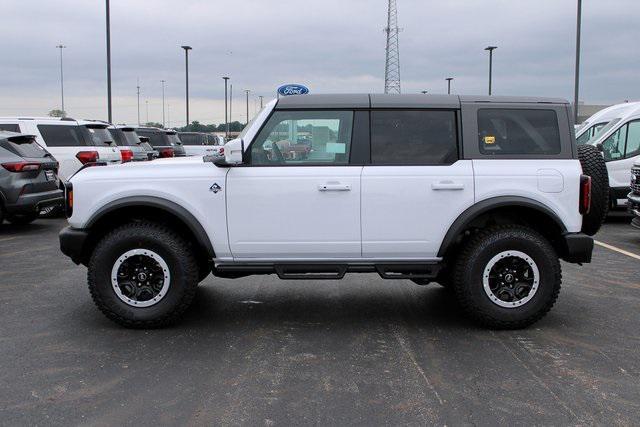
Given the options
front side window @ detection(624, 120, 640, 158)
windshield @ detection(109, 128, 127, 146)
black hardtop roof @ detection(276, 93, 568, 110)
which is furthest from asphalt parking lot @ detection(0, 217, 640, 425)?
windshield @ detection(109, 128, 127, 146)

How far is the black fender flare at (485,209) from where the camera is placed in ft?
17.3

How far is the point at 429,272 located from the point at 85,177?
119 inches

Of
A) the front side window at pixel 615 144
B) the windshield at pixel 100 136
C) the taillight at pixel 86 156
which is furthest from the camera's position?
the windshield at pixel 100 136

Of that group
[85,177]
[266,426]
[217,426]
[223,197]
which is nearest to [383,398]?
[266,426]

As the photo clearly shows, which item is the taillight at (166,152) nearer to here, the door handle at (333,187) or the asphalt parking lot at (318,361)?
the asphalt parking lot at (318,361)

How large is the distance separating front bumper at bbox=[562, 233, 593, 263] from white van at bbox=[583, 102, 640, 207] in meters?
7.93

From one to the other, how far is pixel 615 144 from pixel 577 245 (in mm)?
8644

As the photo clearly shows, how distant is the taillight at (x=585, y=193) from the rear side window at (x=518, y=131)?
0.32 metres

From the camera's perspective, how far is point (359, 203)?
5.28 meters

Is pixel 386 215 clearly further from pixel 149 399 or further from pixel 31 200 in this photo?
pixel 31 200

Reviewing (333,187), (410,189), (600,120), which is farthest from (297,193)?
(600,120)

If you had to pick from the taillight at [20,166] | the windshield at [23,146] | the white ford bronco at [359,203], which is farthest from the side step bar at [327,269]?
the windshield at [23,146]

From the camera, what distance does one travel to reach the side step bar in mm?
5348

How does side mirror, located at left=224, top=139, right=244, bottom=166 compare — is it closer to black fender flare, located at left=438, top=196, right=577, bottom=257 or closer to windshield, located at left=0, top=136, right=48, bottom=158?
black fender flare, located at left=438, top=196, right=577, bottom=257
